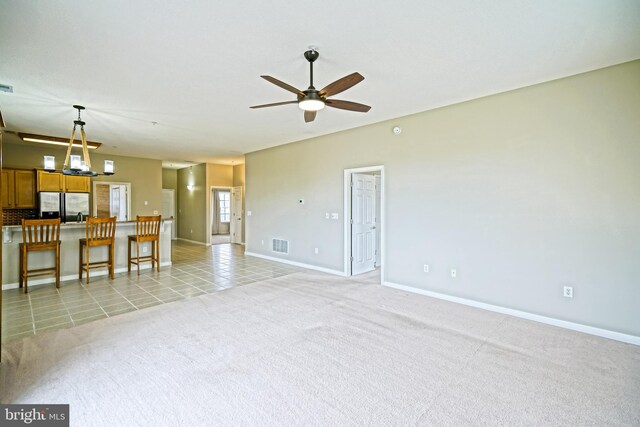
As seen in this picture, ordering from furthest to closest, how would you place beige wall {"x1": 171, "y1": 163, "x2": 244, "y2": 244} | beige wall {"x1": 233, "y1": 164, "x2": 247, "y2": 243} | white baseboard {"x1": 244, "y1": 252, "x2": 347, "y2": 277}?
beige wall {"x1": 233, "y1": 164, "x2": 247, "y2": 243} < beige wall {"x1": 171, "y1": 163, "x2": 244, "y2": 244} < white baseboard {"x1": 244, "y1": 252, "x2": 347, "y2": 277}

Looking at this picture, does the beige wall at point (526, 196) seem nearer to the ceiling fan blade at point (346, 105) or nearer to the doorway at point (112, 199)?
the ceiling fan blade at point (346, 105)

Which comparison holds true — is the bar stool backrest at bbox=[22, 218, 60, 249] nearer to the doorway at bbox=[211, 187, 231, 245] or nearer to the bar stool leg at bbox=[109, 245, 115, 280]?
the bar stool leg at bbox=[109, 245, 115, 280]

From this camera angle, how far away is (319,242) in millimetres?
6328

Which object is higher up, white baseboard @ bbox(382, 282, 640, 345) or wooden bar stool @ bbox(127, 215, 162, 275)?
wooden bar stool @ bbox(127, 215, 162, 275)

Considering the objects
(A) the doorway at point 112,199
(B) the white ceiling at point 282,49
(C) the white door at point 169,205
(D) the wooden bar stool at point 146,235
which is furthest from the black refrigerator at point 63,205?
(C) the white door at point 169,205

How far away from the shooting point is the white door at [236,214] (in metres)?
10.2

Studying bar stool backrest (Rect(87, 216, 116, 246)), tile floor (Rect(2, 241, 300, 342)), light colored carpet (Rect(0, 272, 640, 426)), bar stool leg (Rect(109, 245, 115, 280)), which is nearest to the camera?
light colored carpet (Rect(0, 272, 640, 426))

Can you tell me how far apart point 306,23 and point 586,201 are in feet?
11.3

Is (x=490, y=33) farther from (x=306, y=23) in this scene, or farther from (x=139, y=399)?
(x=139, y=399)

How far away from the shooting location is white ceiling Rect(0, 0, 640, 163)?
7.37 ft

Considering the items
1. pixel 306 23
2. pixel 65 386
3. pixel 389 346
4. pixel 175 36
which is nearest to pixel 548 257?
pixel 389 346

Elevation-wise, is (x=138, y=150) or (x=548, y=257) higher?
(x=138, y=150)

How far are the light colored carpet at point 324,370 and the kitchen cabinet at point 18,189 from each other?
5506 mm

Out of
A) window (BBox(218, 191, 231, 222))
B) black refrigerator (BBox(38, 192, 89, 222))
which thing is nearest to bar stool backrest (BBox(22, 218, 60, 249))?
black refrigerator (BBox(38, 192, 89, 222))
